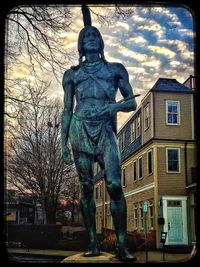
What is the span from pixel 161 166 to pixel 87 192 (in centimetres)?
78

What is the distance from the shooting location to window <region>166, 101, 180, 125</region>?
298cm

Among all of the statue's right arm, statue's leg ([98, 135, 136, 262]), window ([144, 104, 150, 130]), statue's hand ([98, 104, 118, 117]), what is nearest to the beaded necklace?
the statue's right arm

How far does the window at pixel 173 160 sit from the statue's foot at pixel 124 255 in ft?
2.67

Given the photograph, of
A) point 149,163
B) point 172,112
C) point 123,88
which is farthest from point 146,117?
point 123,88

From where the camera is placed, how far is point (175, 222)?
2.93 metres

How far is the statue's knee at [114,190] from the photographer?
99.9 inches

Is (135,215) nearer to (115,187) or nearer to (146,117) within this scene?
(115,187)

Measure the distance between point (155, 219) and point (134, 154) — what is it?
51 cm

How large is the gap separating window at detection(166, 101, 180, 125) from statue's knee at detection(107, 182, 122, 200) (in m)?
0.71

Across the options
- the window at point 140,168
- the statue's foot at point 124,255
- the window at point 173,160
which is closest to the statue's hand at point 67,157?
the window at point 140,168

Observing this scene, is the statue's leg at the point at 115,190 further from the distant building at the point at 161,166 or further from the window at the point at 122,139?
the window at the point at 122,139

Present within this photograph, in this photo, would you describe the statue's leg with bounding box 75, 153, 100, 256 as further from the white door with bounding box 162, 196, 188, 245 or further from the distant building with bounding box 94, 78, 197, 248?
the white door with bounding box 162, 196, 188, 245

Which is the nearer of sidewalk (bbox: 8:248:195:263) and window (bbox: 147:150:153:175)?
sidewalk (bbox: 8:248:195:263)

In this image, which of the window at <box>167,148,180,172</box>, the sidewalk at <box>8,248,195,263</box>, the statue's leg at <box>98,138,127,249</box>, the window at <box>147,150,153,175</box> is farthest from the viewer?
the window at <box>147,150,153,175</box>
